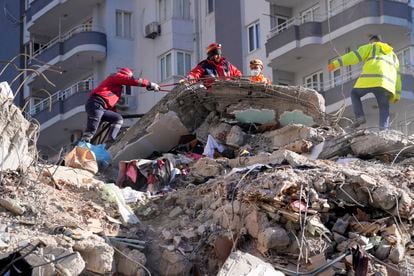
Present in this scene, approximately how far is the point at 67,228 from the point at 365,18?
1680cm

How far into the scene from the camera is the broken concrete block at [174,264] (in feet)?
26.2

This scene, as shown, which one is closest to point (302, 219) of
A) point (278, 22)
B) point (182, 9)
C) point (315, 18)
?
point (315, 18)

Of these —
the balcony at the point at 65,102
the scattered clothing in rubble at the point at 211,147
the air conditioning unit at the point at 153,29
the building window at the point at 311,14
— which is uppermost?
the air conditioning unit at the point at 153,29

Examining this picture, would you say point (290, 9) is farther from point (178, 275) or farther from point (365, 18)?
point (178, 275)

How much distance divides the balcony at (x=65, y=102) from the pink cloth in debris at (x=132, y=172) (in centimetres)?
1944

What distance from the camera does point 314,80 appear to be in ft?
86.8

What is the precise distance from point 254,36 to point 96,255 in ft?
66.8

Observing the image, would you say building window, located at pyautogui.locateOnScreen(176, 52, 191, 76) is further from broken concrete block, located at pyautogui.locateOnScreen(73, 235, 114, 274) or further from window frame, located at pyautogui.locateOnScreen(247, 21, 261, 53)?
broken concrete block, located at pyautogui.locateOnScreen(73, 235, 114, 274)

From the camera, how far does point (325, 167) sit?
8.76 m

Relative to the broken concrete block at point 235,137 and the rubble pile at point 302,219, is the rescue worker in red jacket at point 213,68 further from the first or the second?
the rubble pile at point 302,219

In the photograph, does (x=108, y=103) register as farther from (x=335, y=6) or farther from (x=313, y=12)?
A: (x=313, y=12)

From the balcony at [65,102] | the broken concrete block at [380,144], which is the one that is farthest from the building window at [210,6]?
the broken concrete block at [380,144]

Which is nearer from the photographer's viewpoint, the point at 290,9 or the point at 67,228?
the point at 67,228

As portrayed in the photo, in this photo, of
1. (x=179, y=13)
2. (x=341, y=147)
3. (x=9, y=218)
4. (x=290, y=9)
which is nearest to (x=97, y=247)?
(x=9, y=218)
